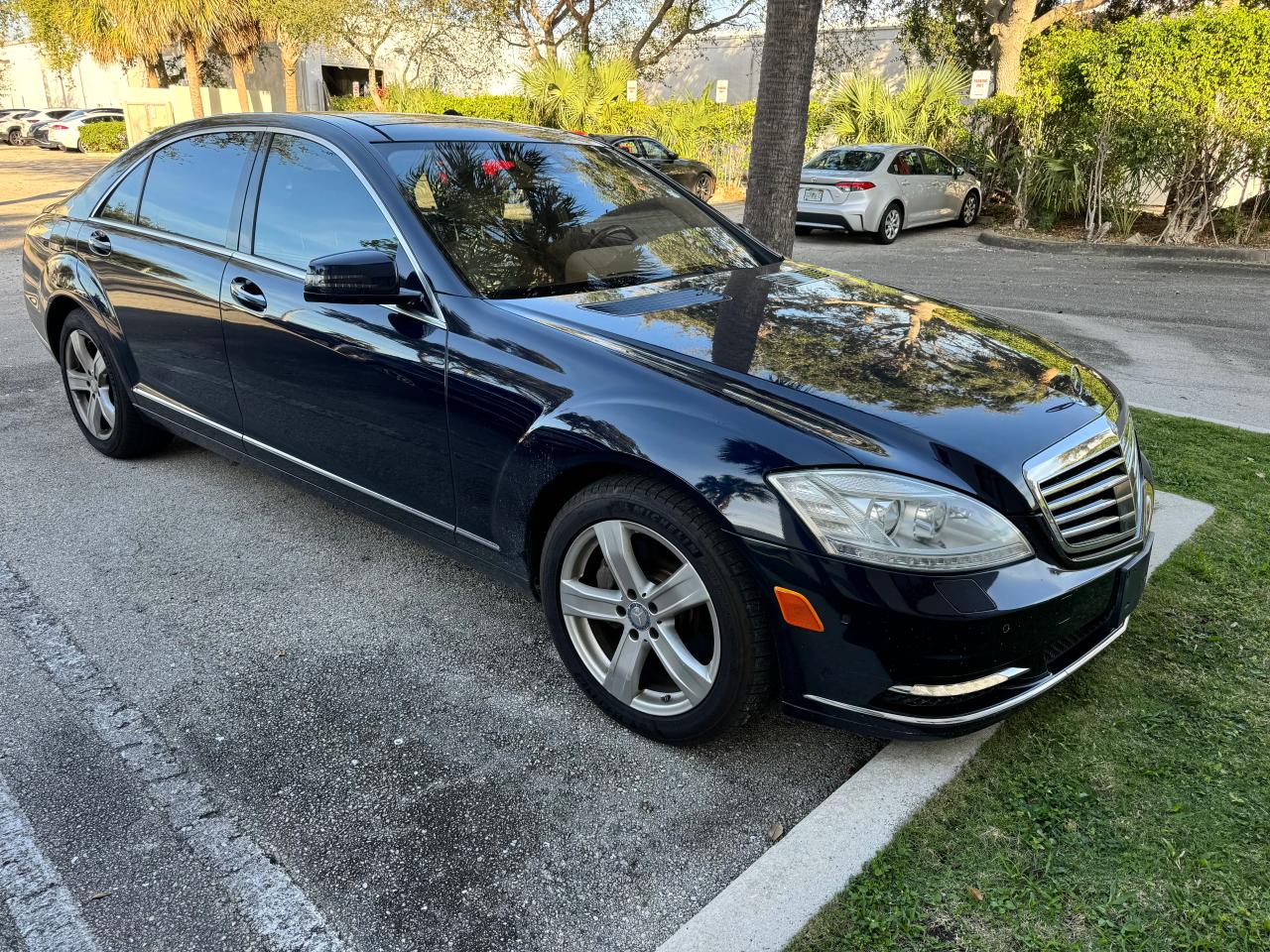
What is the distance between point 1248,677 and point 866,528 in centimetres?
160

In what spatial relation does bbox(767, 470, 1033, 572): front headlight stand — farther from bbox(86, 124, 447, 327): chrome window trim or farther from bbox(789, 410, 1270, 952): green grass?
bbox(86, 124, 447, 327): chrome window trim

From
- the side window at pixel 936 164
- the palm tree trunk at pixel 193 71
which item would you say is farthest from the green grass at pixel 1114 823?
the palm tree trunk at pixel 193 71

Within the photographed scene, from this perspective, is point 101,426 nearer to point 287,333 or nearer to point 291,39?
point 287,333

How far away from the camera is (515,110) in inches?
1026

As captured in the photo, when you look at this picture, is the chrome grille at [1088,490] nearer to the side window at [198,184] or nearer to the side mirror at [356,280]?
the side mirror at [356,280]

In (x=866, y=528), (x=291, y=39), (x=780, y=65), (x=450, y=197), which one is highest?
(x=291, y=39)

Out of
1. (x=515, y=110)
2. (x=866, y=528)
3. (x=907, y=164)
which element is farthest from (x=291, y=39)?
(x=866, y=528)

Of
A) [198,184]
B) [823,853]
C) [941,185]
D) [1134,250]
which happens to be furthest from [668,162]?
[823,853]

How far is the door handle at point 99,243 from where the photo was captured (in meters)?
4.31

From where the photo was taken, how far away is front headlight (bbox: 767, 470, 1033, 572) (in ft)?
7.23

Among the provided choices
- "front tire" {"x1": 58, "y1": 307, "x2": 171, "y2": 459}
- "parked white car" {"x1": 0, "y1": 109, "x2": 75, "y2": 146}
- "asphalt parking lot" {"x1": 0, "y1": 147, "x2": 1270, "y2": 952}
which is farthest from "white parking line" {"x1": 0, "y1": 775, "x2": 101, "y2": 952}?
"parked white car" {"x1": 0, "y1": 109, "x2": 75, "y2": 146}

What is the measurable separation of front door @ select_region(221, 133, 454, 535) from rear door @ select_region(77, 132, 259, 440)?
0.48 feet

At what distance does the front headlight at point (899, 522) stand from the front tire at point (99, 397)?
3.58 meters

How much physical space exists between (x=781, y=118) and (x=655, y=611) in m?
4.33
